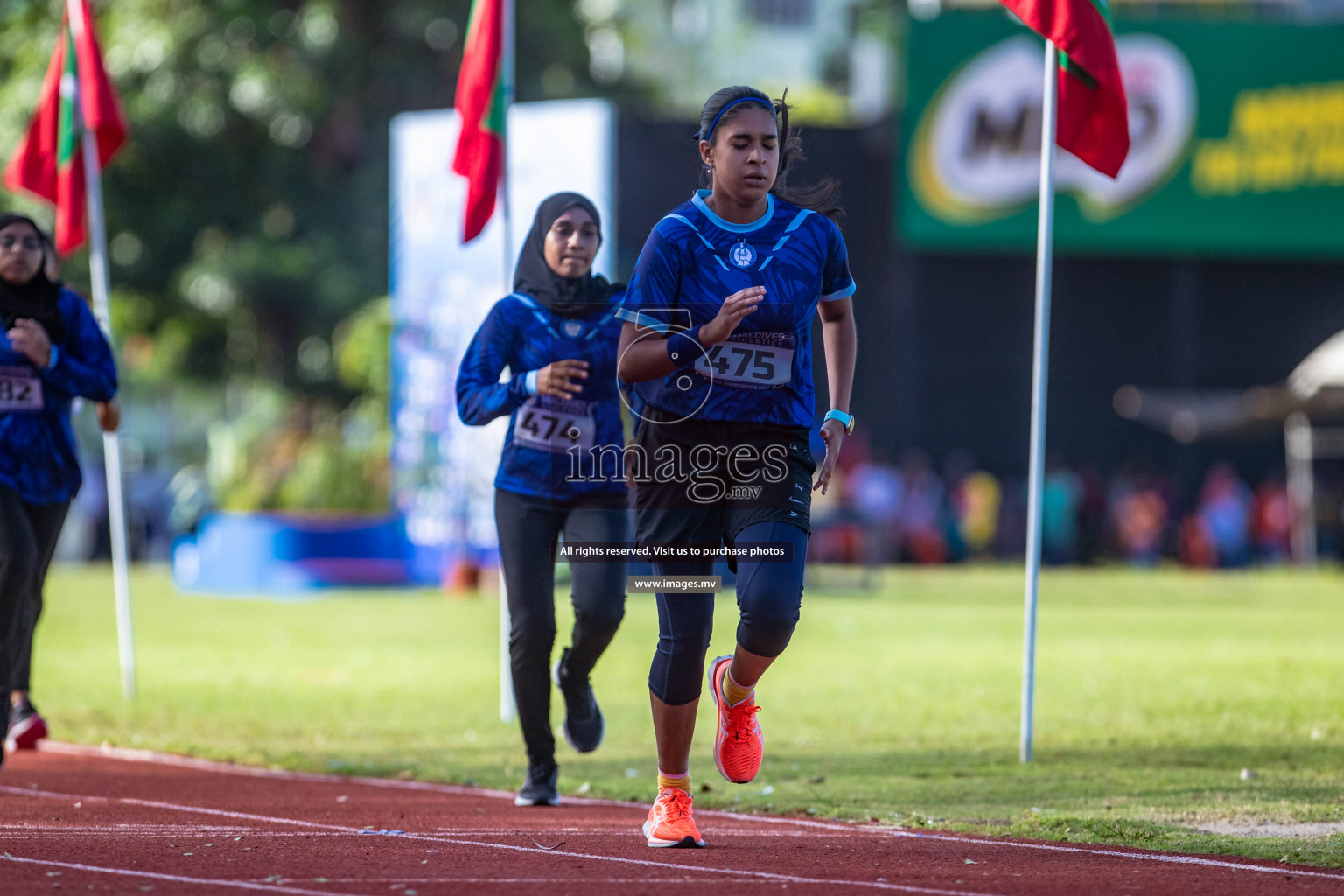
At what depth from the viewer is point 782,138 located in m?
6.24

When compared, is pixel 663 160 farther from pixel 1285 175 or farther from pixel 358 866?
pixel 358 866

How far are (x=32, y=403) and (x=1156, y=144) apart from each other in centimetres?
2621

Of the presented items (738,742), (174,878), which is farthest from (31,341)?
(738,742)

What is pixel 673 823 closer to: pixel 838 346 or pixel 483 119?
pixel 838 346

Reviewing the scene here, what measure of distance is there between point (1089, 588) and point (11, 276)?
1855 centimetres

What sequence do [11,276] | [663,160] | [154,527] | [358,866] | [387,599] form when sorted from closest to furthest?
[358,866] < [11,276] < [387,599] < [663,160] < [154,527]

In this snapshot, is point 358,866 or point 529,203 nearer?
point 358,866

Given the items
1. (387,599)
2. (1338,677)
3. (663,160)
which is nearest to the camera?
(1338,677)

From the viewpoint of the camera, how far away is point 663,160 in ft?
91.0

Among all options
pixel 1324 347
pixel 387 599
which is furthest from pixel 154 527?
pixel 1324 347

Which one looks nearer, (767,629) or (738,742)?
(767,629)

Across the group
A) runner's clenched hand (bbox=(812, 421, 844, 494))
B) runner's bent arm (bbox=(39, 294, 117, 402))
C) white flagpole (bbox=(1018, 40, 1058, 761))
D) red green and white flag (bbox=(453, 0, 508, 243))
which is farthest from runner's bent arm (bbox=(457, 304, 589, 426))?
red green and white flag (bbox=(453, 0, 508, 243))

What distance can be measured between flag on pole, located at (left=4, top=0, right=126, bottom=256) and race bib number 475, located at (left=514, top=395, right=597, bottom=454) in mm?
6063

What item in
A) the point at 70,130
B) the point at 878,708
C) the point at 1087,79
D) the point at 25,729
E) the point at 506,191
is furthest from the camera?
the point at 70,130
